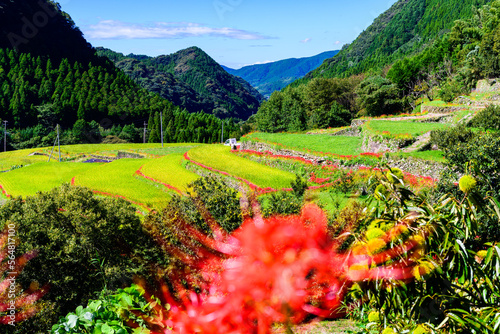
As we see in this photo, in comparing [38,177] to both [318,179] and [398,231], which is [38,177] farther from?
[398,231]

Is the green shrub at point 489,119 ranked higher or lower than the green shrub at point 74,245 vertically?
higher

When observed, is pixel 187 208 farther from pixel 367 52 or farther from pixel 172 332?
pixel 367 52

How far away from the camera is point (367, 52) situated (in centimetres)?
15362

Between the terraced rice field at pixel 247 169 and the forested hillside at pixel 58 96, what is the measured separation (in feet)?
180

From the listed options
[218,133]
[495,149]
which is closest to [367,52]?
[218,133]

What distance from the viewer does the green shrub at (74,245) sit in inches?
327

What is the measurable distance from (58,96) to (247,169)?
3584 inches

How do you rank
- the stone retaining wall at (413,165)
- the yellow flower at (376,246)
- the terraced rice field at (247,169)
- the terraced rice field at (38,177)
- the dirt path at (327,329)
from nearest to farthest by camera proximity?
1. the yellow flower at (376,246)
2. the dirt path at (327,329)
3. the stone retaining wall at (413,165)
4. the terraced rice field at (247,169)
5. the terraced rice field at (38,177)

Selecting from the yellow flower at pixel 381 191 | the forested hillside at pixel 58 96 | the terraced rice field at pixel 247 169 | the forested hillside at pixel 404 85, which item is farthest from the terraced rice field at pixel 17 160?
the yellow flower at pixel 381 191

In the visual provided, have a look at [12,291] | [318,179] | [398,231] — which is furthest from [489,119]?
[12,291]

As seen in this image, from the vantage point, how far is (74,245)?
8883 millimetres

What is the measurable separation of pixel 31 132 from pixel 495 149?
3779 inches

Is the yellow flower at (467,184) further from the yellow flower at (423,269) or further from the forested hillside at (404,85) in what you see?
Result: the forested hillside at (404,85)

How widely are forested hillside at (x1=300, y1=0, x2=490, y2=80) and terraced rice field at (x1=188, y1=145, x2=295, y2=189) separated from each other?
8824 centimetres
